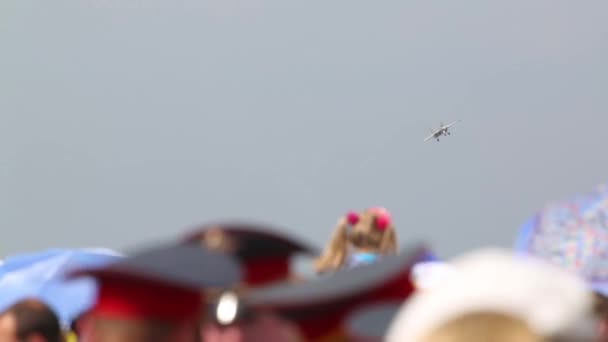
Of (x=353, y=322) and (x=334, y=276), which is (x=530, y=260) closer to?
(x=353, y=322)

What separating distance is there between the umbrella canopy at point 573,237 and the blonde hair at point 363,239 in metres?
1.67

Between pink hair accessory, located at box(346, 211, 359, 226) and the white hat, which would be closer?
the white hat

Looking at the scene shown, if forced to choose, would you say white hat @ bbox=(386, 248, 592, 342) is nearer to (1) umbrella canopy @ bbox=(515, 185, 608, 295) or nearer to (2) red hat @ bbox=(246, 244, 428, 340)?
(2) red hat @ bbox=(246, 244, 428, 340)

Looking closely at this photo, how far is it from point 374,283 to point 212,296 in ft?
1.53

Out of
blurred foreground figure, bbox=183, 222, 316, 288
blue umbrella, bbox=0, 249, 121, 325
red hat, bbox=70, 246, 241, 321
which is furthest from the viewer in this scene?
blue umbrella, bbox=0, 249, 121, 325

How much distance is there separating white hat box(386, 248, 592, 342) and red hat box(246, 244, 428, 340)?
0.87 m

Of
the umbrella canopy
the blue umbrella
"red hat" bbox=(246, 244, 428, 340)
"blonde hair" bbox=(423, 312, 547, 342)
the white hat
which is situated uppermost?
the blue umbrella

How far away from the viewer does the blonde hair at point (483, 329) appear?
2.54 m

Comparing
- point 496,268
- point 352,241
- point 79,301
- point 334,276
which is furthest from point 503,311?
point 79,301

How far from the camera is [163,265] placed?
11.2ft

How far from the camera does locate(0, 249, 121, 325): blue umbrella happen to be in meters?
7.79

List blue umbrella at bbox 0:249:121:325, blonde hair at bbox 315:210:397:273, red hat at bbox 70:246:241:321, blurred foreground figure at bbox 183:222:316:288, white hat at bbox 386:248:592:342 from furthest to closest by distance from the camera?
blue umbrella at bbox 0:249:121:325, blonde hair at bbox 315:210:397:273, blurred foreground figure at bbox 183:222:316:288, red hat at bbox 70:246:241:321, white hat at bbox 386:248:592:342

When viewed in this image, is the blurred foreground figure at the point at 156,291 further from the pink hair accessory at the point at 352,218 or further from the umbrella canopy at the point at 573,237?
the pink hair accessory at the point at 352,218

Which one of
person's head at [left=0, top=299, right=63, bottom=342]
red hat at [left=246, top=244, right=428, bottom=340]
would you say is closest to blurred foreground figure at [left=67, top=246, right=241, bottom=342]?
red hat at [left=246, top=244, right=428, bottom=340]
